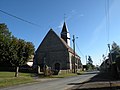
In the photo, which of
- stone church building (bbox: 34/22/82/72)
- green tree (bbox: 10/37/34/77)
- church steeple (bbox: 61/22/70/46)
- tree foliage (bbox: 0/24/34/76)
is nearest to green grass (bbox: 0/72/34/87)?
green tree (bbox: 10/37/34/77)

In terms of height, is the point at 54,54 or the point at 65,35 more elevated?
the point at 65,35

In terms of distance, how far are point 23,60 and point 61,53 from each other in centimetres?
3971

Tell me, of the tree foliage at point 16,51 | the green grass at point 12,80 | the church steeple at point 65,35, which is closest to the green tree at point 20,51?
the tree foliage at point 16,51

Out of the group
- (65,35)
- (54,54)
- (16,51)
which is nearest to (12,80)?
(16,51)

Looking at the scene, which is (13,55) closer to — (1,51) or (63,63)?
(1,51)

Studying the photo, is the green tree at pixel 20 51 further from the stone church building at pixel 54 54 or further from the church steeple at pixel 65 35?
the church steeple at pixel 65 35

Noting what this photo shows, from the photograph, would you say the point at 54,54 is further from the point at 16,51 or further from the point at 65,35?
the point at 16,51

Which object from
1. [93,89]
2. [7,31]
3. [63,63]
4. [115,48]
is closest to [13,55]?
[93,89]

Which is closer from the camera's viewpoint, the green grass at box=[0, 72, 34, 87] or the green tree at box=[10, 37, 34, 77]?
the green grass at box=[0, 72, 34, 87]

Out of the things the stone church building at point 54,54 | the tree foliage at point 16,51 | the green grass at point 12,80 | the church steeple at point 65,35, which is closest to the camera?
the green grass at point 12,80

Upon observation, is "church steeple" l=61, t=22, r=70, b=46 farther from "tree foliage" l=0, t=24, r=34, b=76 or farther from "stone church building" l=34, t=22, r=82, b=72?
"tree foliage" l=0, t=24, r=34, b=76

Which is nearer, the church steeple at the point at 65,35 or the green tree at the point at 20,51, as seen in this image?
the green tree at the point at 20,51

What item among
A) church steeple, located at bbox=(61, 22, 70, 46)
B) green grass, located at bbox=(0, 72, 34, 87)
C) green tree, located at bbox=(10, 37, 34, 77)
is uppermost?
church steeple, located at bbox=(61, 22, 70, 46)

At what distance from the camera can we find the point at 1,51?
113ft
